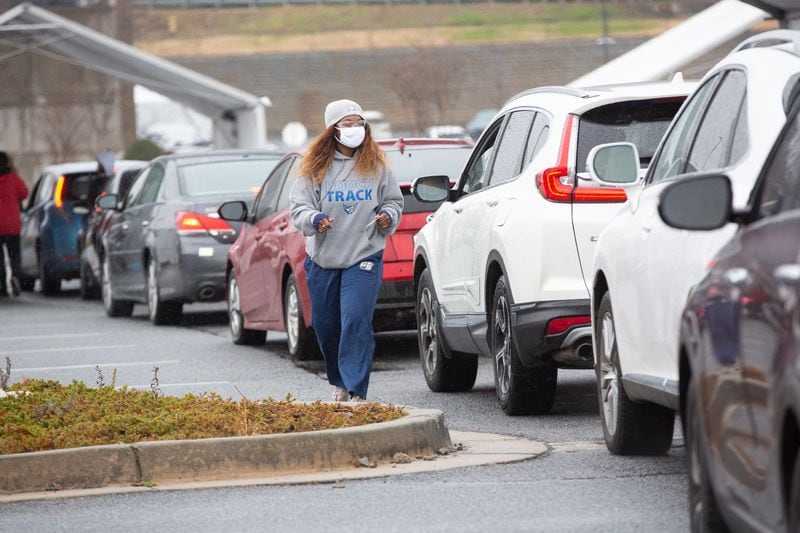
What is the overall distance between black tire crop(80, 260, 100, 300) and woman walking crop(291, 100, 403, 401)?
14.4 meters

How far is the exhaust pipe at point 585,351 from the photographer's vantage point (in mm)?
9102

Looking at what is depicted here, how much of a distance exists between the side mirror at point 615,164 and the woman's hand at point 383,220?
205 centimetres

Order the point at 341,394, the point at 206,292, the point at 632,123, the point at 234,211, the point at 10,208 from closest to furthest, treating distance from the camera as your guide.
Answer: the point at 632,123 → the point at 341,394 → the point at 234,211 → the point at 206,292 → the point at 10,208

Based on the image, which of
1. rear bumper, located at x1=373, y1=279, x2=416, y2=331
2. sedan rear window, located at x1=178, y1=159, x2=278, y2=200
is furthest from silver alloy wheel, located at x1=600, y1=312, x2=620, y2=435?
sedan rear window, located at x1=178, y1=159, x2=278, y2=200

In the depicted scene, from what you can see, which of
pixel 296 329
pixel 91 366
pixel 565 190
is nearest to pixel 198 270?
pixel 91 366

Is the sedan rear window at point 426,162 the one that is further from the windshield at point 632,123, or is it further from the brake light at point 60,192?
the brake light at point 60,192

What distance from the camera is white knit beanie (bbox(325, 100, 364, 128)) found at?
10.2 m

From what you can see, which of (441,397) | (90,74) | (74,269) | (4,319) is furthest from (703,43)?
(90,74)

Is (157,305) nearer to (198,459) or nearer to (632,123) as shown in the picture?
(632,123)

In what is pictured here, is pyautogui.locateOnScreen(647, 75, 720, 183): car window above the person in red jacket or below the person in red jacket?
above

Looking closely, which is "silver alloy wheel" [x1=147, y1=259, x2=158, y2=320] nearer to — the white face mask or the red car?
the red car

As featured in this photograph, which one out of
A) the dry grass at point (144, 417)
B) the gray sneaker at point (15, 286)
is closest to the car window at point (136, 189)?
the gray sneaker at point (15, 286)

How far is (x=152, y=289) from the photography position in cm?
1875

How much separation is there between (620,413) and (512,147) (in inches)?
99.5
